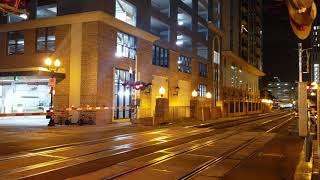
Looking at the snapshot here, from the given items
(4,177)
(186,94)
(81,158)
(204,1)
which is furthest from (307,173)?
(204,1)

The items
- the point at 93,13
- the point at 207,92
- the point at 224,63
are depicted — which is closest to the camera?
the point at 93,13

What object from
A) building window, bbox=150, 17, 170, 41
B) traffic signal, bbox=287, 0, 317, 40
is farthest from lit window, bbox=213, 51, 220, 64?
traffic signal, bbox=287, 0, 317, 40

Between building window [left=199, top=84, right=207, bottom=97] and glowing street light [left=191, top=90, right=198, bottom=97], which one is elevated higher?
building window [left=199, top=84, right=207, bottom=97]

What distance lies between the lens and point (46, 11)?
120 ft

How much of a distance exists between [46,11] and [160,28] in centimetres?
1765

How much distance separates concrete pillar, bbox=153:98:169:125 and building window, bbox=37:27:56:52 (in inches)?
387

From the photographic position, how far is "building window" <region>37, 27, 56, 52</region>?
3344cm

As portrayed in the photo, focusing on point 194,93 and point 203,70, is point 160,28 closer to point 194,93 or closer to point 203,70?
point 194,93

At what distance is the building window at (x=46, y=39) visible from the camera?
110ft

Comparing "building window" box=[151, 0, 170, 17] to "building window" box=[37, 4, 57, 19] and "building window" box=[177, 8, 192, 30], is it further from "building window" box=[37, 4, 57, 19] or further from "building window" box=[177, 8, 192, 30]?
"building window" box=[37, 4, 57, 19]

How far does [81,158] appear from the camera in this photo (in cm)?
1280

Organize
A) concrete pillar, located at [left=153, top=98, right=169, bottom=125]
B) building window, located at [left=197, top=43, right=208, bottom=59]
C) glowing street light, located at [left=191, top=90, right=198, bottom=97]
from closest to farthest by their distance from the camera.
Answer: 1. concrete pillar, located at [left=153, top=98, right=169, bottom=125]
2. glowing street light, located at [left=191, top=90, right=198, bottom=97]
3. building window, located at [left=197, top=43, right=208, bottom=59]

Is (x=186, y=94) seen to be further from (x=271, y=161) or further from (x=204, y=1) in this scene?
(x=271, y=161)

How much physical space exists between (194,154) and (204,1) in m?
51.5
